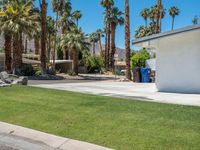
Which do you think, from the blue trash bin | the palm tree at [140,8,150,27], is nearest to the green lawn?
the blue trash bin

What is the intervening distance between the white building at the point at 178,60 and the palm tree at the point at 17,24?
69.9 ft

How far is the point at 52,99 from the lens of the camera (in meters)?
13.8

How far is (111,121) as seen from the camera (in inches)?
384

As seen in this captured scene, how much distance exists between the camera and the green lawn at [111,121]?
796cm

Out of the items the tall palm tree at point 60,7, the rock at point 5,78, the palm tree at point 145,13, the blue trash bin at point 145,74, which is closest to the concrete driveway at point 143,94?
the rock at point 5,78

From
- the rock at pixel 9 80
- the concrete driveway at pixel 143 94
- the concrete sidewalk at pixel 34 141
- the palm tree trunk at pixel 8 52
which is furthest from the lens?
the palm tree trunk at pixel 8 52

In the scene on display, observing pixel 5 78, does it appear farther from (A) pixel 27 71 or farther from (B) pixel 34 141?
(A) pixel 27 71

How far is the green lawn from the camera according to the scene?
7965 millimetres

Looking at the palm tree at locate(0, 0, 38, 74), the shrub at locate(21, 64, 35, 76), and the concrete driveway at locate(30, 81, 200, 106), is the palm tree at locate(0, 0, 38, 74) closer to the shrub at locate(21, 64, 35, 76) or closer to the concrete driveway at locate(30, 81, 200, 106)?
the shrub at locate(21, 64, 35, 76)

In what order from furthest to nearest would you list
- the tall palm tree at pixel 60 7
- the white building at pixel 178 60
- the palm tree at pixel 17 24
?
the tall palm tree at pixel 60 7, the palm tree at pixel 17 24, the white building at pixel 178 60

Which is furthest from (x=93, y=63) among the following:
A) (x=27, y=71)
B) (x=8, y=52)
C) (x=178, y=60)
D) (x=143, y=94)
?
(x=143, y=94)

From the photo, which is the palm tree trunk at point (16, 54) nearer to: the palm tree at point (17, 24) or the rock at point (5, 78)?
the palm tree at point (17, 24)

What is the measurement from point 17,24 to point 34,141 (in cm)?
3133

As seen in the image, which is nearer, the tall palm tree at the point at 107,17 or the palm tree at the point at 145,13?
the tall palm tree at the point at 107,17
